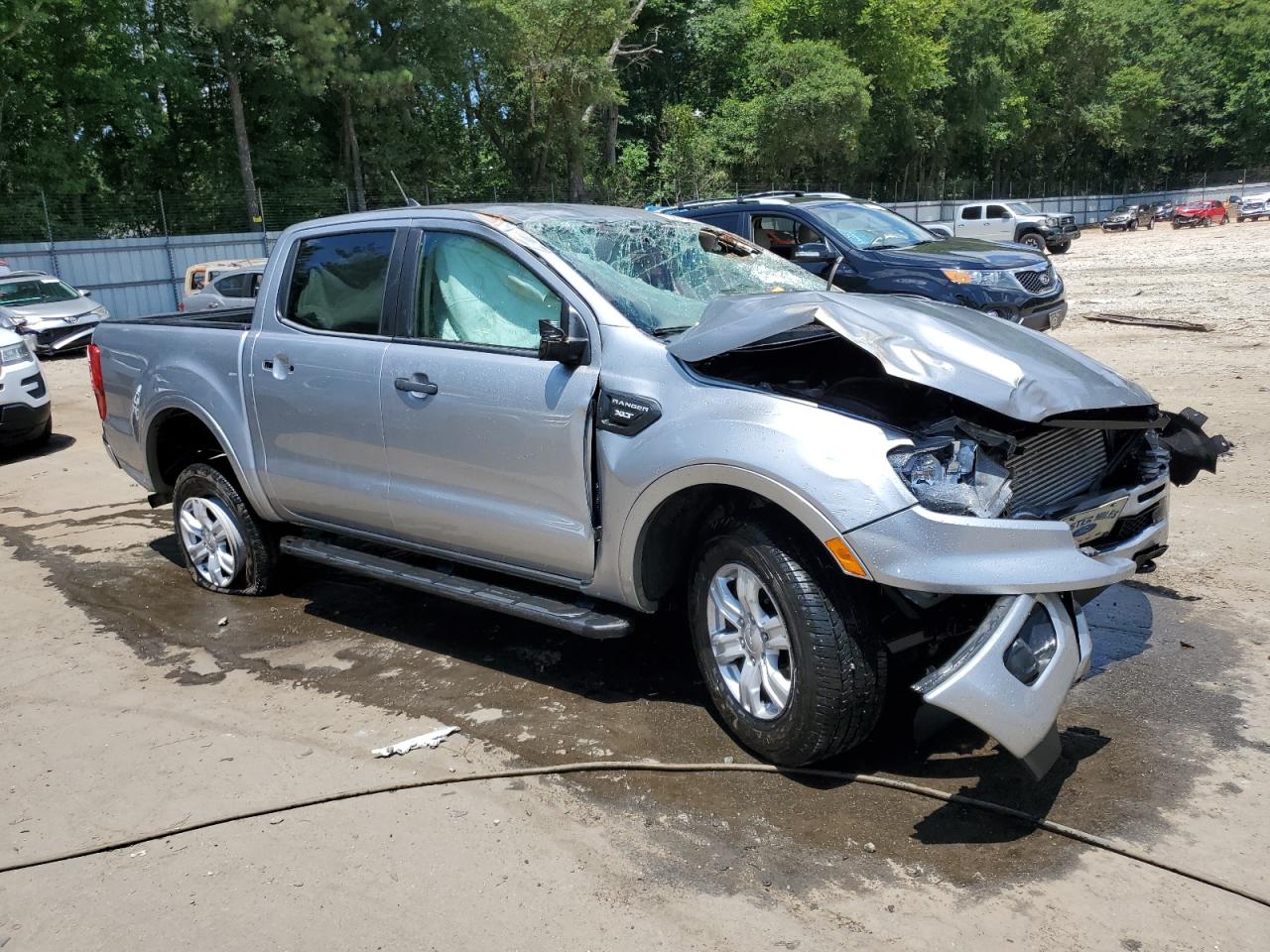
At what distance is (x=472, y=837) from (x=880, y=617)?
1.45 meters

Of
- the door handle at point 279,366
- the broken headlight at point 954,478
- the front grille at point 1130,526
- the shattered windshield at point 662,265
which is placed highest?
the shattered windshield at point 662,265

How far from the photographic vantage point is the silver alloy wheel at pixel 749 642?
146 inches

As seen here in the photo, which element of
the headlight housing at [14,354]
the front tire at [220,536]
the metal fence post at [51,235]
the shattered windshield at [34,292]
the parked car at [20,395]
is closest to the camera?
the front tire at [220,536]

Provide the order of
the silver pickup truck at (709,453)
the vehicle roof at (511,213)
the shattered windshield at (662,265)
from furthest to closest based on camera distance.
Answer: the vehicle roof at (511,213) < the shattered windshield at (662,265) < the silver pickup truck at (709,453)

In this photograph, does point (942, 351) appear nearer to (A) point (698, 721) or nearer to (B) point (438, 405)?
(A) point (698, 721)

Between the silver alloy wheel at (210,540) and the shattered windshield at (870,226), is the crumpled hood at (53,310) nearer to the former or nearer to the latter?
the shattered windshield at (870,226)

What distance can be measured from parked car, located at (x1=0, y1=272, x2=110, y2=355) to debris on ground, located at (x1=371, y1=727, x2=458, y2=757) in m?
16.4

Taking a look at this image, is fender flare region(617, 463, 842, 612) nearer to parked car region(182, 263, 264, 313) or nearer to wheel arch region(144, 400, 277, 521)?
wheel arch region(144, 400, 277, 521)

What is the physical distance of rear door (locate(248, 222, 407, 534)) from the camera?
4891mm

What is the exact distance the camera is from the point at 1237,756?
3.77 m

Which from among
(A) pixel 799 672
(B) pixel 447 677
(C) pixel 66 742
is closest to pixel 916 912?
(A) pixel 799 672

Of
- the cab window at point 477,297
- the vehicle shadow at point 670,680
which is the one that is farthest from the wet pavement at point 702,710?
the cab window at point 477,297

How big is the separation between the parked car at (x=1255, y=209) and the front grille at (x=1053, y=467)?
5641cm

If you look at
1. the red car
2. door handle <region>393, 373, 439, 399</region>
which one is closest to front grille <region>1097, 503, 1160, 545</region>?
door handle <region>393, 373, 439, 399</region>
